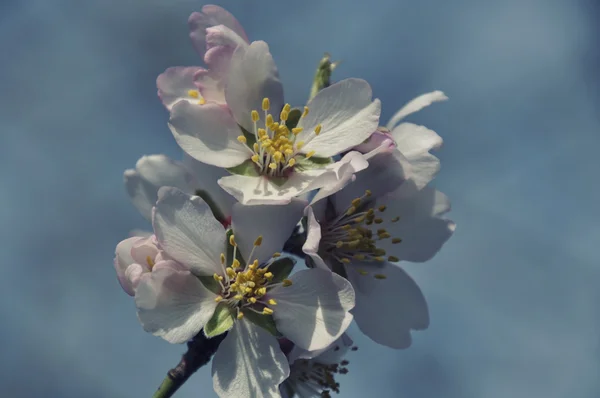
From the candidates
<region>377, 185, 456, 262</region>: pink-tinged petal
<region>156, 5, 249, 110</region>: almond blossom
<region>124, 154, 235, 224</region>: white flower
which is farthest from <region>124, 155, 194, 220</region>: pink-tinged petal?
<region>377, 185, 456, 262</region>: pink-tinged petal

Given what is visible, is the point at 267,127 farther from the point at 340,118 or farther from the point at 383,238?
the point at 383,238

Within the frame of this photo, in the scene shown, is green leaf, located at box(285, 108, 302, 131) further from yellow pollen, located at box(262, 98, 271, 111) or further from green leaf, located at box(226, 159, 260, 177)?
green leaf, located at box(226, 159, 260, 177)

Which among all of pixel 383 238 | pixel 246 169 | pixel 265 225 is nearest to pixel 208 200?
pixel 246 169

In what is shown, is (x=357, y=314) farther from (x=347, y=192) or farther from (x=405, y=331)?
(x=347, y=192)

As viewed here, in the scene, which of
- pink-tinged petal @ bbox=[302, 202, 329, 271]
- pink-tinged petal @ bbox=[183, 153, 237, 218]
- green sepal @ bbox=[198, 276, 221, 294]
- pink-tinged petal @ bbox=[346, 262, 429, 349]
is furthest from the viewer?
pink-tinged petal @ bbox=[346, 262, 429, 349]

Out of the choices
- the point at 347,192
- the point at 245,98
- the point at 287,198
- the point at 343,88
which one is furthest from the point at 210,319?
the point at 343,88

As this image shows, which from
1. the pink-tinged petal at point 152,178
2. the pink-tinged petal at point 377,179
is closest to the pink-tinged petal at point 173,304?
the pink-tinged petal at point 152,178

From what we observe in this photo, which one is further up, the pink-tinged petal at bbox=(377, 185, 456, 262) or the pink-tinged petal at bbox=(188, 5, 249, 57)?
the pink-tinged petal at bbox=(188, 5, 249, 57)
